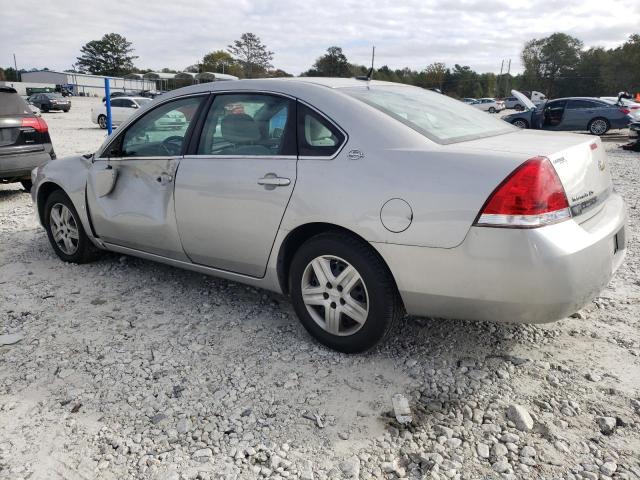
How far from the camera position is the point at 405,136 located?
8.94ft

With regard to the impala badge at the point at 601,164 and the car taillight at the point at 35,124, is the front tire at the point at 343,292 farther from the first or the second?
the car taillight at the point at 35,124

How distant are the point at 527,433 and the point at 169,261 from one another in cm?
262

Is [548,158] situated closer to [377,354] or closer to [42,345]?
[377,354]

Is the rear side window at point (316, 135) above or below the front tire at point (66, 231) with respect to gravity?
above

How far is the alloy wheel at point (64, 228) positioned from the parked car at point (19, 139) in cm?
282

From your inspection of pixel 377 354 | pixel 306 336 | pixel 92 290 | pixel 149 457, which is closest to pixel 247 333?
pixel 306 336

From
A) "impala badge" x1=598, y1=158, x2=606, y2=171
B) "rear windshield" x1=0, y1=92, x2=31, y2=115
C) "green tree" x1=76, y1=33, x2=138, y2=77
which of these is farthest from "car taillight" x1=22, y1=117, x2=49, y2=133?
"green tree" x1=76, y1=33, x2=138, y2=77

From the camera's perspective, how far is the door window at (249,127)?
3.13 metres

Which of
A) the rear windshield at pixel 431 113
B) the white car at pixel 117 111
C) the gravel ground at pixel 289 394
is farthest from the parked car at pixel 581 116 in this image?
the gravel ground at pixel 289 394

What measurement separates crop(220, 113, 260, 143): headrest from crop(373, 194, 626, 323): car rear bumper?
3.86 feet

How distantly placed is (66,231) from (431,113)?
3368 millimetres

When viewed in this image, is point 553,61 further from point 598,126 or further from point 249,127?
point 249,127

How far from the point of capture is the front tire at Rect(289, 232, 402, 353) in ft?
9.05

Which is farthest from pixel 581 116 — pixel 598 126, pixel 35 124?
pixel 35 124
